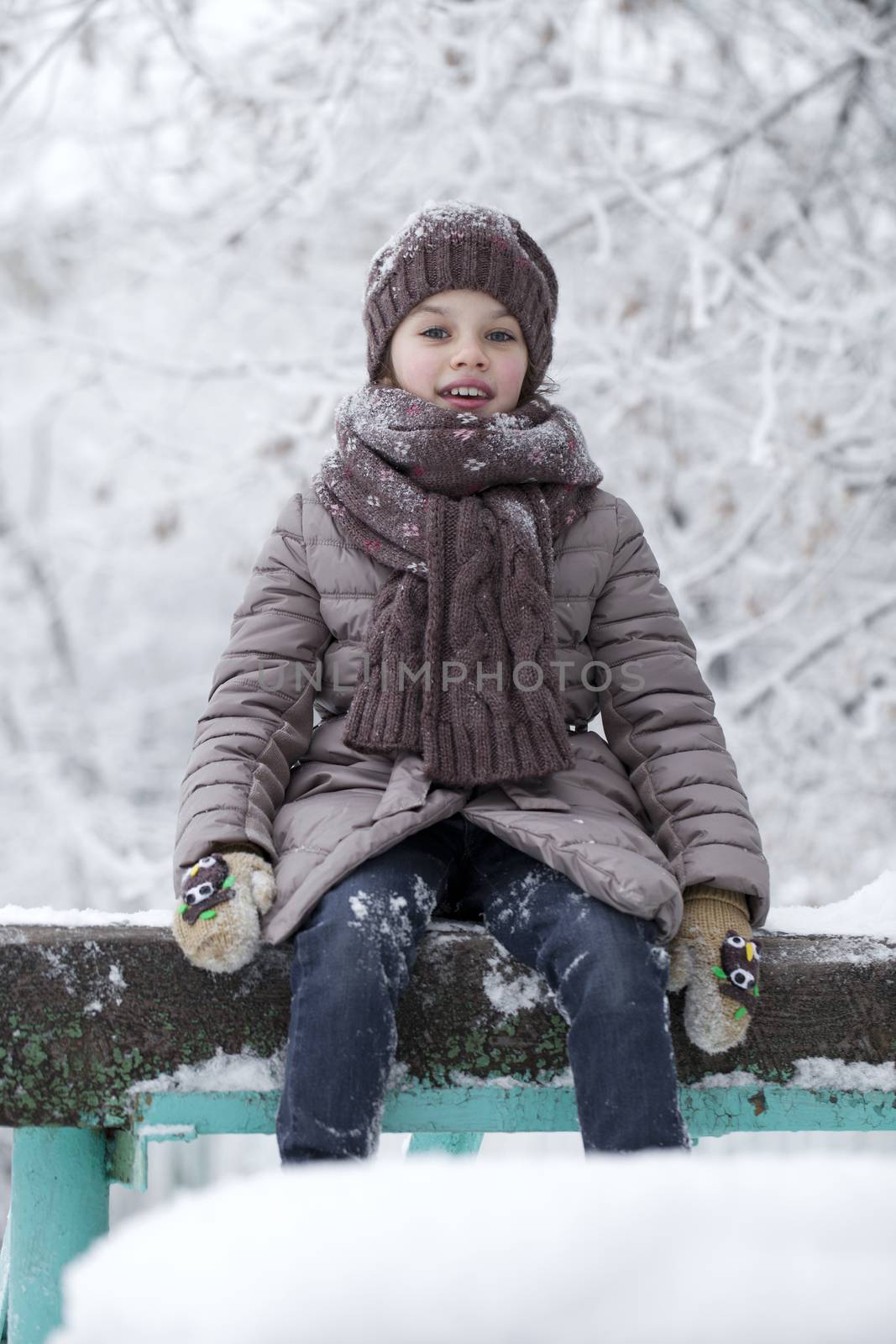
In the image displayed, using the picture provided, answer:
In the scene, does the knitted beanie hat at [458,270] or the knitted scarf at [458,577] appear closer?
the knitted scarf at [458,577]

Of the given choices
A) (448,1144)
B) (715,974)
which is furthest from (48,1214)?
(715,974)

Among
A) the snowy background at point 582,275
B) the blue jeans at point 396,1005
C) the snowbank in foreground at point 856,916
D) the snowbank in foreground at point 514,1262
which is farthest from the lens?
the snowy background at point 582,275

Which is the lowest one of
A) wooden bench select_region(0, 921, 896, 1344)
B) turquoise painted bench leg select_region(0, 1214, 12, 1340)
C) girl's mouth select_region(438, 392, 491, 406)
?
turquoise painted bench leg select_region(0, 1214, 12, 1340)

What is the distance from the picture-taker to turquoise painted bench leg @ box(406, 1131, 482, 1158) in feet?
6.86

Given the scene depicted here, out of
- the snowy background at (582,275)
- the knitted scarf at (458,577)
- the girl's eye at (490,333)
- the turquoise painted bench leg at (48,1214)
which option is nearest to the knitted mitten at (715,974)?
the knitted scarf at (458,577)

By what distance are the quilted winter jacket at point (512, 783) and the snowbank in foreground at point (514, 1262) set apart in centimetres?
87

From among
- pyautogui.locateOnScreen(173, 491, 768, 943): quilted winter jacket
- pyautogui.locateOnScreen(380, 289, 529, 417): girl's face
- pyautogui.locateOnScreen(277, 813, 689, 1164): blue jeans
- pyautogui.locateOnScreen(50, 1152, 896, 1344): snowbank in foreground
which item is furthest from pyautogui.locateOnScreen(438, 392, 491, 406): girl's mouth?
pyautogui.locateOnScreen(50, 1152, 896, 1344): snowbank in foreground

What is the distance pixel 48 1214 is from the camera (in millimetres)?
1569

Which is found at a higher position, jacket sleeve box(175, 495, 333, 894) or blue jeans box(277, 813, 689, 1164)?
jacket sleeve box(175, 495, 333, 894)

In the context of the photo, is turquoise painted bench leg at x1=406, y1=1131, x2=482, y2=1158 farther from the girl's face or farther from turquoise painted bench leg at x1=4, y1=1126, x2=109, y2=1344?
the girl's face

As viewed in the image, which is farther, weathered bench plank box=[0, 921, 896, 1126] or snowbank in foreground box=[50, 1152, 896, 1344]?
weathered bench plank box=[0, 921, 896, 1126]

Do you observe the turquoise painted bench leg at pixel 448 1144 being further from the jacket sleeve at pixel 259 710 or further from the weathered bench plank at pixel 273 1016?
the jacket sleeve at pixel 259 710

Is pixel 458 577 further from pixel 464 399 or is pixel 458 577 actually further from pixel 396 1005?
pixel 396 1005

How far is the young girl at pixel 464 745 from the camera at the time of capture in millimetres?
1551
